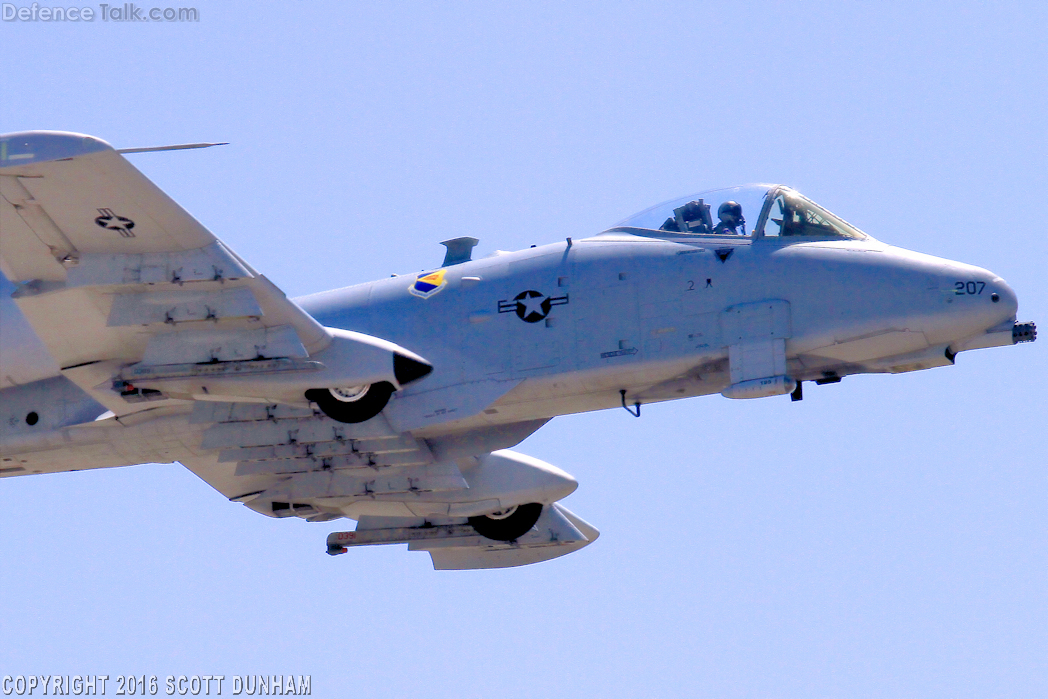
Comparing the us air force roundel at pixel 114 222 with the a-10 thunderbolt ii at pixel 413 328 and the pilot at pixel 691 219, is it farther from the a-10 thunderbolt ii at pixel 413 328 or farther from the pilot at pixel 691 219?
the pilot at pixel 691 219

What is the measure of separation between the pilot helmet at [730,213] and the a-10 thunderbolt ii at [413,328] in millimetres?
36

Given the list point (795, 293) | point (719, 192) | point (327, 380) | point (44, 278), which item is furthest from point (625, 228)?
point (44, 278)

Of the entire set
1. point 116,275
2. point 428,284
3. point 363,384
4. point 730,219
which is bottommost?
point 363,384

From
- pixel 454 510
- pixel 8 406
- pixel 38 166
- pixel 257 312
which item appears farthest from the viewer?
pixel 454 510

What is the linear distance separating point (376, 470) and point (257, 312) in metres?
4.55

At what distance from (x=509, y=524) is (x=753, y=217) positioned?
7933 mm

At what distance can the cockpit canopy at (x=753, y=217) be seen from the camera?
21.8 meters

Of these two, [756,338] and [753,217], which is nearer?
[756,338]

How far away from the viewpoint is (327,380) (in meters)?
20.7

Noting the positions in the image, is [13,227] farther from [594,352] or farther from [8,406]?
[594,352]

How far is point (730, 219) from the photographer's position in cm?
2197

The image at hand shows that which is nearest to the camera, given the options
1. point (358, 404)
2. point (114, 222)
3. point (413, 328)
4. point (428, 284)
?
point (114, 222)

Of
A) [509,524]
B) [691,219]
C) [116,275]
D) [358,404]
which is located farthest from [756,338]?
[116,275]

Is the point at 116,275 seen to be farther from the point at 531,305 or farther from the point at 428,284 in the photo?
the point at 531,305
